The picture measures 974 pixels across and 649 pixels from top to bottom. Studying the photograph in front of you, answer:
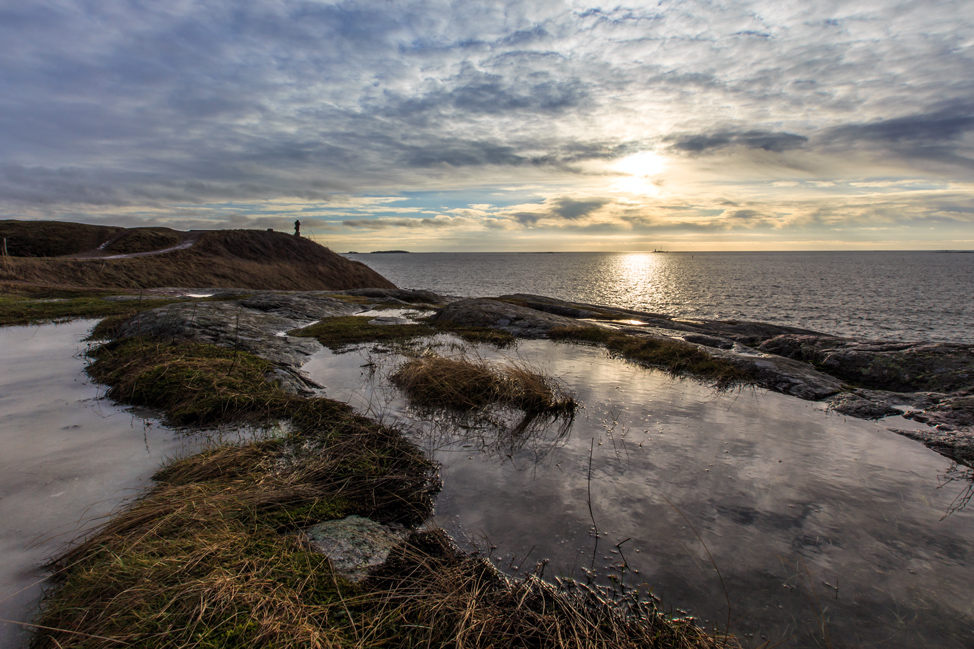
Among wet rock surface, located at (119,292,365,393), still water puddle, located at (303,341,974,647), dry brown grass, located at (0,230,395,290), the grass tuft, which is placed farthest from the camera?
dry brown grass, located at (0,230,395,290)

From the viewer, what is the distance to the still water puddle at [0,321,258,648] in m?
3.68

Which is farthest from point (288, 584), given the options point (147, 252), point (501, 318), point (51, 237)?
point (51, 237)

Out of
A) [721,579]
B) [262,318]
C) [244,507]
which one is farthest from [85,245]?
[721,579]

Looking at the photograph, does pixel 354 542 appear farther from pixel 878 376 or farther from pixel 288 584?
pixel 878 376

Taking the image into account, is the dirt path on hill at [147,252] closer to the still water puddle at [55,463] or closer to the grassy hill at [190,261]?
the grassy hill at [190,261]

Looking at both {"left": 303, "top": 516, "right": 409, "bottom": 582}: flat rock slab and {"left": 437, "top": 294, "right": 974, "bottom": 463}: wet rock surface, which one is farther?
{"left": 437, "top": 294, "right": 974, "bottom": 463}: wet rock surface

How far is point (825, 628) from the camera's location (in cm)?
345

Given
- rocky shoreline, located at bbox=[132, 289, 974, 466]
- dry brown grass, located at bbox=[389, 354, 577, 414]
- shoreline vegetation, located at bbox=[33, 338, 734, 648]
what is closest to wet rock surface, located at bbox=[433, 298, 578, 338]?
rocky shoreline, located at bbox=[132, 289, 974, 466]

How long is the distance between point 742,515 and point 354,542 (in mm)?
4320

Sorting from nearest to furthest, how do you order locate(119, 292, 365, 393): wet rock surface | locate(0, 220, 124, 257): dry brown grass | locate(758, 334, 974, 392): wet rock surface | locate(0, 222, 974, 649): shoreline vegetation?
locate(0, 222, 974, 649): shoreline vegetation < locate(758, 334, 974, 392): wet rock surface < locate(119, 292, 365, 393): wet rock surface < locate(0, 220, 124, 257): dry brown grass

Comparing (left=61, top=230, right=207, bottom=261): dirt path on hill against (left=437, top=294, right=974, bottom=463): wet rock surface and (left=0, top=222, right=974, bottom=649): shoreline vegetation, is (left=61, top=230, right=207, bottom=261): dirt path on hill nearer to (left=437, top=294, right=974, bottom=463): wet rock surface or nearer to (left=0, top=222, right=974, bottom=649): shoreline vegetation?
(left=0, top=222, right=974, bottom=649): shoreline vegetation

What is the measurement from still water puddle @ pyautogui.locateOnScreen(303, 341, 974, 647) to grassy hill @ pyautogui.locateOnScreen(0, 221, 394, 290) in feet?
137

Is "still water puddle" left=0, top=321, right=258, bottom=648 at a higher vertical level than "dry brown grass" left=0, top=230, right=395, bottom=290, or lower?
lower

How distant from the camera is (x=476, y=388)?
897 centimetres
